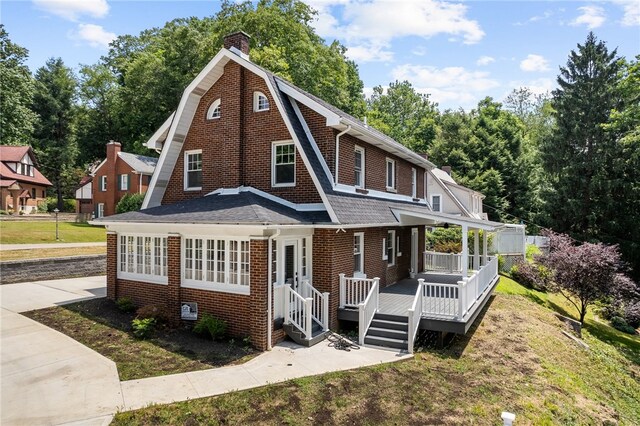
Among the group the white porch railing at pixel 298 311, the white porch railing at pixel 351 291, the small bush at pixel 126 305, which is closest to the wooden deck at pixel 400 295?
the white porch railing at pixel 351 291

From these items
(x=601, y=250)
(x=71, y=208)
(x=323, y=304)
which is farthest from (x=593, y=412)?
(x=71, y=208)

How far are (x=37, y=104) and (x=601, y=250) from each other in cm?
6540

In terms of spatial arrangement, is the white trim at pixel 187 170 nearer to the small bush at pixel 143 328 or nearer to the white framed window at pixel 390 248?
the small bush at pixel 143 328

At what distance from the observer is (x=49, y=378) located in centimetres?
780

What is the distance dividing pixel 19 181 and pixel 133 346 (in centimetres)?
4382

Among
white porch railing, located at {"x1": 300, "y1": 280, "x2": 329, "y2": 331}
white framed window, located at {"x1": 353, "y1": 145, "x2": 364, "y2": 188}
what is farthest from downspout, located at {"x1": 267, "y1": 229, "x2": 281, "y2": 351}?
white framed window, located at {"x1": 353, "y1": 145, "x2": 364, "y2": 188}

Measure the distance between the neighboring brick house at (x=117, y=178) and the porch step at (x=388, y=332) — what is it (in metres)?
30.5

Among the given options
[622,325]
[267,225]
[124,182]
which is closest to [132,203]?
[124,182]

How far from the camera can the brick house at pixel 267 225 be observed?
1040 centimetres

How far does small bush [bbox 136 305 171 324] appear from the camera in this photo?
10894 millimetres

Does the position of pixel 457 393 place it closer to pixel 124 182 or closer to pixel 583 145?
pixel 583 145

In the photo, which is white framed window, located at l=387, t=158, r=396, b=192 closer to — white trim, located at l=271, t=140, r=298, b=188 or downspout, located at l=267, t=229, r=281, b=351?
white trim, located at l=271, t=140, r=298, b=188

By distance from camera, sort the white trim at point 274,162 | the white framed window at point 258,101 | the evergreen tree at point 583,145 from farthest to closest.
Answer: the evergreen tree at point 583,145 < the white framed window at point 258,101 < the white trim at point 274,162

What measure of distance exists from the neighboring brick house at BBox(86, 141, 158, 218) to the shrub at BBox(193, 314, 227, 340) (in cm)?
2875
